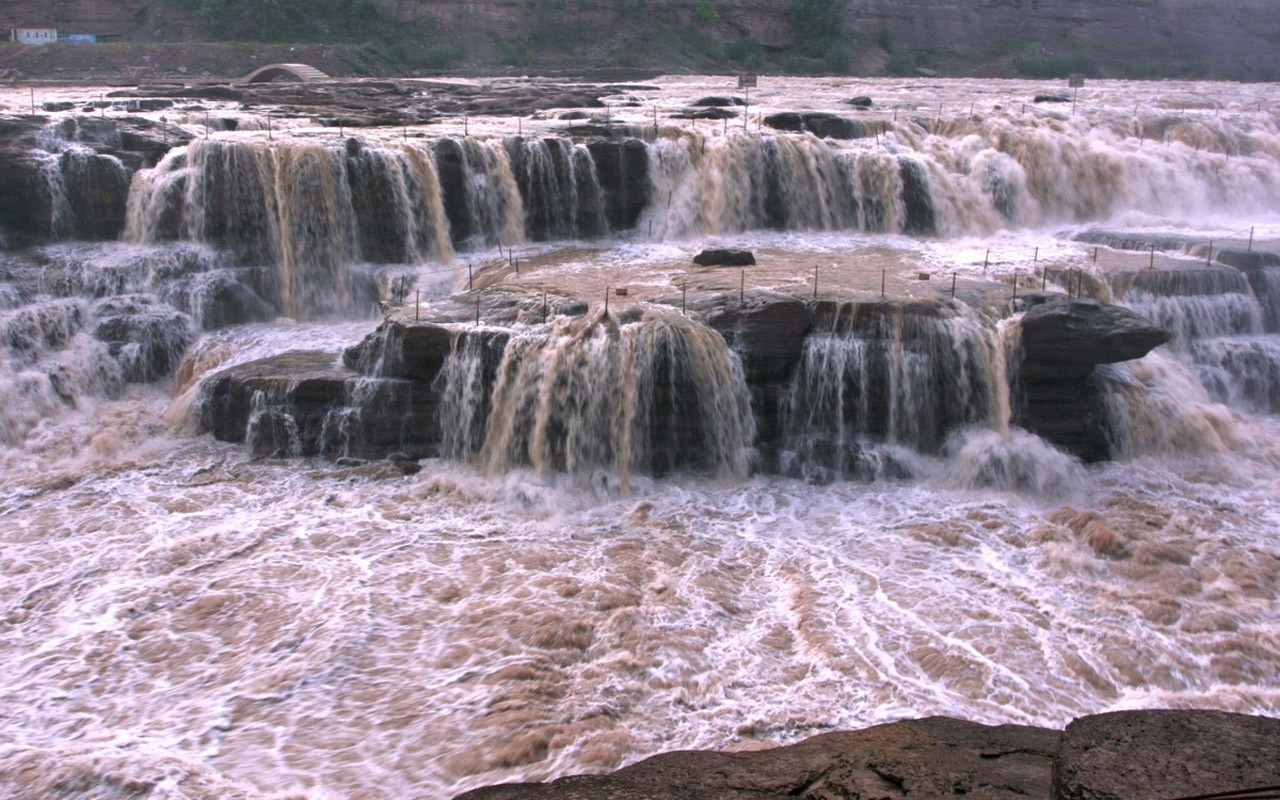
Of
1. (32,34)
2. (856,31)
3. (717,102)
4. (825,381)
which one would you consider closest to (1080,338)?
(825,381)

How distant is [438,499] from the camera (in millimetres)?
13250

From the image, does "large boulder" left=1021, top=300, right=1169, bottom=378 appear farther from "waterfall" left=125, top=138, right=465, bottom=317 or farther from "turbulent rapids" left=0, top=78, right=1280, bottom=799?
"waterfall" left=125, top=138, right=465, bottom=317

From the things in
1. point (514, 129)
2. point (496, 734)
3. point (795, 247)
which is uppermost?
point (514, 129)

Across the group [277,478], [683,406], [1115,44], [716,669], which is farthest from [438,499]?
[1115,44]

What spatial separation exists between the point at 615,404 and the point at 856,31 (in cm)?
5009

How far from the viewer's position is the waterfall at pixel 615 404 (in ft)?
45.4

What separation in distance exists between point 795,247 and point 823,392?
598 cm

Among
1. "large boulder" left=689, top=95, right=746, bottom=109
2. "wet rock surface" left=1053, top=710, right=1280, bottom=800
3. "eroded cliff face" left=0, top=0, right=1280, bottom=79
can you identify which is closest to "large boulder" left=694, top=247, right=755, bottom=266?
"large boulder" left=689, top=95, right=746, bottom=109

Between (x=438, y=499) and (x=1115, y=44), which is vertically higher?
(x=1115, y=44)

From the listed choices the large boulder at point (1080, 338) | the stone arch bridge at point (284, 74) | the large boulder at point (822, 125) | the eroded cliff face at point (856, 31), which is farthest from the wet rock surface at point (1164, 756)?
the eroded cliff face at point (856, 31)

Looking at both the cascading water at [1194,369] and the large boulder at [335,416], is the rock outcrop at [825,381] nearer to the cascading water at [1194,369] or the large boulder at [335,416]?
the large boulder at [335,416]

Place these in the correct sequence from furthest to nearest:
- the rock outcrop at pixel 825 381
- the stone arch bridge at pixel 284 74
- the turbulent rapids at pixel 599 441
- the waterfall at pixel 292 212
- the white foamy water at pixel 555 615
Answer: the stone arch bridge at pixel 284 74
the waterfall at pixel 292 212
the rock outcrop at pixel 825 381
the turbulent rapids at pixel 599 441
the white foamy water at pixel 555 615

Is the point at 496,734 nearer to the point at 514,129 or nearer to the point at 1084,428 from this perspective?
the point at 1084,428

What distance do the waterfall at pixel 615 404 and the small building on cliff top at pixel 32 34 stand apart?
3913 cm
